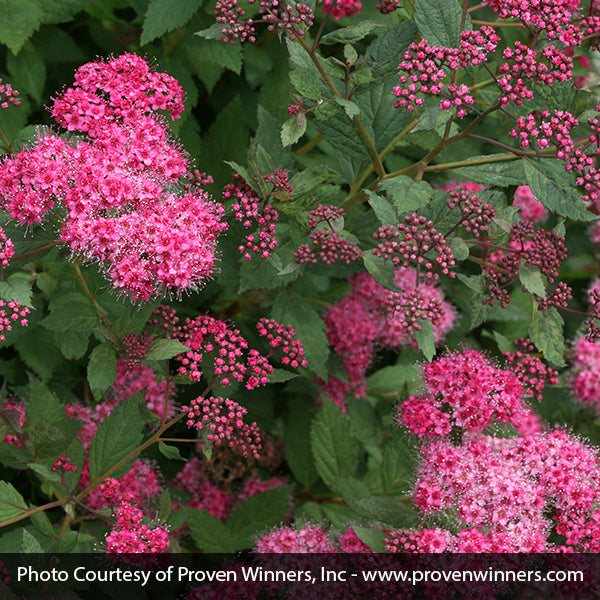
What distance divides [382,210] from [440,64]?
0.45 m

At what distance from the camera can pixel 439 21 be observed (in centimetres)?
208

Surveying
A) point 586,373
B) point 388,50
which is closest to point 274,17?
point 388,50

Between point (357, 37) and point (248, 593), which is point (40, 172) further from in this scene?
point (248, 593)

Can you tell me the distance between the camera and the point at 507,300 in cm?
241

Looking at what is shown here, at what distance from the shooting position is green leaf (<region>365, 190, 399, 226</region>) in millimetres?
2166

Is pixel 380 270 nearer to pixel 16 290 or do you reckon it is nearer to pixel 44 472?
pixel 16 290

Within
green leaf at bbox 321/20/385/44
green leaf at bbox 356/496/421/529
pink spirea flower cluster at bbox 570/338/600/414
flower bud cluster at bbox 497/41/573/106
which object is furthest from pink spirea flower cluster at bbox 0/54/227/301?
pink spirea flower cluster at bbox 570/338/600/414

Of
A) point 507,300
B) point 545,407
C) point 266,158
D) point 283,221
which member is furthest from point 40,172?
point 545,407

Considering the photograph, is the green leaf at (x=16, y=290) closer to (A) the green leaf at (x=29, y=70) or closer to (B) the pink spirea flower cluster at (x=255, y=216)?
(B) the pink spirea flower cluster at (x=255, y=216)

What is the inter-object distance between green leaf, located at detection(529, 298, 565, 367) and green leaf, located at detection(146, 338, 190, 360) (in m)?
1.14

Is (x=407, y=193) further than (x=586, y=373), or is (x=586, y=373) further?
(x=586, y=373)

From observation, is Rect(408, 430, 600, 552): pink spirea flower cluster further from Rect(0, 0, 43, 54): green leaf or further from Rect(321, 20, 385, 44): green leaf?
Rect(0, 0, 43, 54): green leaf

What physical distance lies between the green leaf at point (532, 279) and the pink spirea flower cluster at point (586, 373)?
133 cm

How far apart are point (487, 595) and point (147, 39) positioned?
7.20 feet
